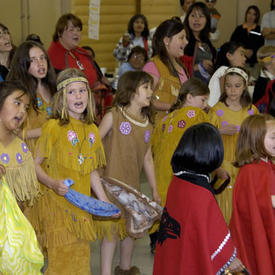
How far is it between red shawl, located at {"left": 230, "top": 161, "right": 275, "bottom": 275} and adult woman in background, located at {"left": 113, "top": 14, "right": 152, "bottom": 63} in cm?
435

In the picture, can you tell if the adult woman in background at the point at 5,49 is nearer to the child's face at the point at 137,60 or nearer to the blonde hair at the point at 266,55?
the blonde hair at the point at 266,55

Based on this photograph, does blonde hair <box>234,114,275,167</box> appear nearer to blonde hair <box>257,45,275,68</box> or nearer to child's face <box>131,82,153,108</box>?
child's face <box>131,82,153,108</box>

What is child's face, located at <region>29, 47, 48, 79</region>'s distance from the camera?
3.98m

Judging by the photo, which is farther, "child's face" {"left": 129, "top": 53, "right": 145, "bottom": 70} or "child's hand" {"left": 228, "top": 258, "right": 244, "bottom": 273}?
"child's face" {"left": 129, "top": 53, "right": 145, "bottom": 70}

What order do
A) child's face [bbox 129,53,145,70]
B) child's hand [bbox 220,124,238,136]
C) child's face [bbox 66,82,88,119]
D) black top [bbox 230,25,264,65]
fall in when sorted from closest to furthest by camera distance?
child's face [bbox 66,82,88,119], child's hand [bbox 220,124,238,136], child's face [bbox 129,53,145,70], black top [bbox 230,25,264,65]

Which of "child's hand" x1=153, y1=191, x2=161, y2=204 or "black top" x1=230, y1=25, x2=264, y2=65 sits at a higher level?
"black top" x1=230, y1=25, x2=264, y2=65

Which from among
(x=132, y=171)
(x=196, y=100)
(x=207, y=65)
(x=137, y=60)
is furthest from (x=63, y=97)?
(x=137, y=60)

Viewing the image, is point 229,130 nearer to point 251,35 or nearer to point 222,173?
point 222,173

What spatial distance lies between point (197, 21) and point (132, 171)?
207 centimetres

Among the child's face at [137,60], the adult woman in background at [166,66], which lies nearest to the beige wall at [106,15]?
the child's face at [137,60]

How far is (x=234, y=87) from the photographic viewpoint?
15.4 ft

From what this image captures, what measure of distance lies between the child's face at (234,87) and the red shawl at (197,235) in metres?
1.90

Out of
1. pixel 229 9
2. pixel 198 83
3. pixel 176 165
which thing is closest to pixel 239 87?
pixel 198 83

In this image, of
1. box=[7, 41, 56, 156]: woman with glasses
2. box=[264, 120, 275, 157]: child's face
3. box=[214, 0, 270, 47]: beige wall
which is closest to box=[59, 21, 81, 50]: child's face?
box=[7, 41, 56, 156]: woman with glasses
